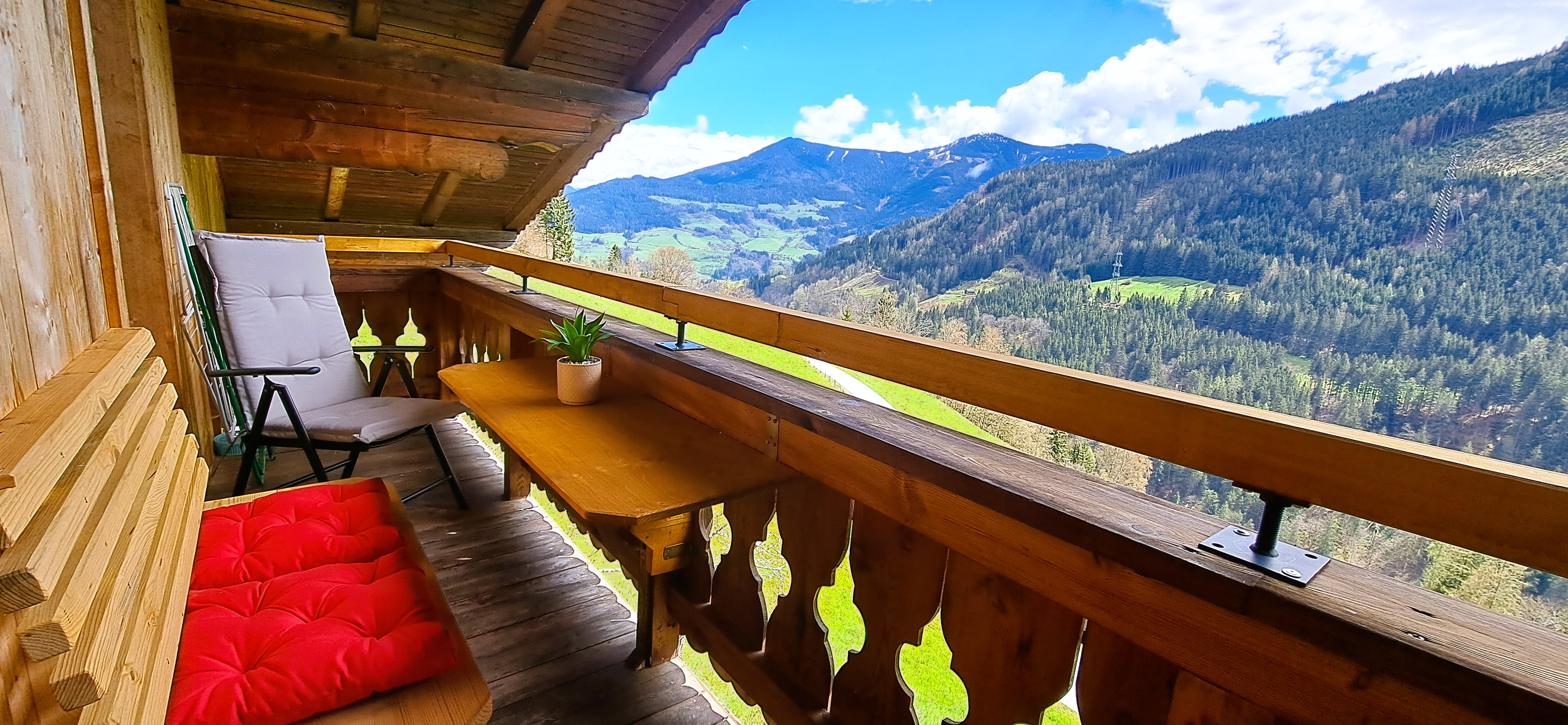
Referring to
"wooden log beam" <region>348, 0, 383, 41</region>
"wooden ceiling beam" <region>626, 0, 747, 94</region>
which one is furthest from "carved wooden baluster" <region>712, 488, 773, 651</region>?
"wooden log beam" <region>348, 0, 383, 41</region>

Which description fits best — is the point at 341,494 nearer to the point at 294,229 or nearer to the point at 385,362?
the point at 385,362

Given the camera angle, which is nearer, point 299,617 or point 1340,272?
point 299,617

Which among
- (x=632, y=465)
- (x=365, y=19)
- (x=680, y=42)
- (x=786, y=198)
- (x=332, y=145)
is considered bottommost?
(x=632, y=465)

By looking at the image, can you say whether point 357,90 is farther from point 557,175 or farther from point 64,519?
point 64,519

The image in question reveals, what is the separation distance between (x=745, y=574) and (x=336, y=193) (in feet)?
22.2

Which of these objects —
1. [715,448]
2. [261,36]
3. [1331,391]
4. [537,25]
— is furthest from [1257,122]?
[261,36]

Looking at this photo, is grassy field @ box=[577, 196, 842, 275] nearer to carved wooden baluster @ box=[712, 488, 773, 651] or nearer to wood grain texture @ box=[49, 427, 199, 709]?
carved wooden baluster @ box=[712, 488, 773, 651]

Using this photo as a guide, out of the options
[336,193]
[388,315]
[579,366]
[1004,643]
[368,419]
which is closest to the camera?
[1004,643]

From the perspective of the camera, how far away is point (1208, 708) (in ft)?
2.58

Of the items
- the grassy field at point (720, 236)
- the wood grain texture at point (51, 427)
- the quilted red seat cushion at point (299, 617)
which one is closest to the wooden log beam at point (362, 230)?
the quilted red seat cushion at point (299, 617)

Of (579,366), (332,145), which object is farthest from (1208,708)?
(332,145)

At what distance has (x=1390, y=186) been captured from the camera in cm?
412

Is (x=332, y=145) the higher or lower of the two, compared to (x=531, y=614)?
higher

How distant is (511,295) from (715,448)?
1.89 m
